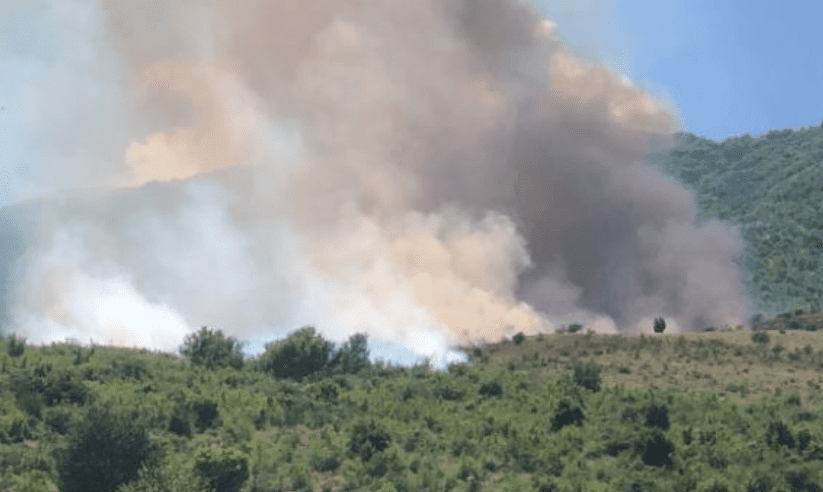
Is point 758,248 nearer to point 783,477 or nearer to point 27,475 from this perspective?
point 783,477

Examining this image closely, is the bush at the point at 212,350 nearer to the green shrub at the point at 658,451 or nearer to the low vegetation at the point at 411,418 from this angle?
the low vegetation at the point at 411,418

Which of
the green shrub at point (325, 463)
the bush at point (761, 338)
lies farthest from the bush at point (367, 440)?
the bush at point (761, 338)

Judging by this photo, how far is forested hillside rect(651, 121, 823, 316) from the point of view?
124312 mm

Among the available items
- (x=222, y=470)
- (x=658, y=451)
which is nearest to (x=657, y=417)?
(x=658, y=451)

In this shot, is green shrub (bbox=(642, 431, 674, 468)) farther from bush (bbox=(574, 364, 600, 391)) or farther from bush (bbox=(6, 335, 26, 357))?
bush (bbox=(6, 335, 26, 357))

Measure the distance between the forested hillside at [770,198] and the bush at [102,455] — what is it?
77.6 meters

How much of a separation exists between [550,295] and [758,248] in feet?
141

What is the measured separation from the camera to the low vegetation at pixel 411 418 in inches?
1994

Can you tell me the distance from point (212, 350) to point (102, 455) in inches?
1159

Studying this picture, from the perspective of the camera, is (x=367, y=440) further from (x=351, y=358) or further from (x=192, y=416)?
(x=351, y=358)

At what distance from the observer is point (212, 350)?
78.7m

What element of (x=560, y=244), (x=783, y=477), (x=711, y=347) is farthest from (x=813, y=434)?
(x=560, y=244)

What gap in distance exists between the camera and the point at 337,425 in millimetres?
60531

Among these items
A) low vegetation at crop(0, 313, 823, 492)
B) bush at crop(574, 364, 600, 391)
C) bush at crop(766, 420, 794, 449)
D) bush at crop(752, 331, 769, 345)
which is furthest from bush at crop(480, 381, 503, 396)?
bush at crop(752, 331, 769, 345)
